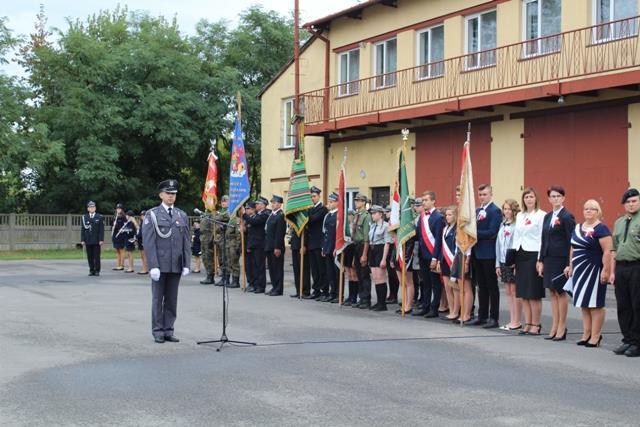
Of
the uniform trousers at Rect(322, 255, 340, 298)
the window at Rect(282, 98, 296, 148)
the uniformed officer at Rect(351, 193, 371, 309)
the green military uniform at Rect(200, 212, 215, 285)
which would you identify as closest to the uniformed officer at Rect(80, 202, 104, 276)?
the green military uniform at Rect(200, 212, 215, 285)

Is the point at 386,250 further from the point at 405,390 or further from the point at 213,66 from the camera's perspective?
the point at 213,66

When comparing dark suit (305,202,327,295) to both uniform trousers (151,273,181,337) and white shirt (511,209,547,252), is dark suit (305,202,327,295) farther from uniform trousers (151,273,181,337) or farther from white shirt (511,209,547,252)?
uniform trousers (151,273,181,337)

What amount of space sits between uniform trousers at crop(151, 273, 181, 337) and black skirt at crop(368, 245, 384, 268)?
4831 millimetres

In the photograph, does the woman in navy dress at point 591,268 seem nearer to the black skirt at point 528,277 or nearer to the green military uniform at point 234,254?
the black skirt at point 528,277

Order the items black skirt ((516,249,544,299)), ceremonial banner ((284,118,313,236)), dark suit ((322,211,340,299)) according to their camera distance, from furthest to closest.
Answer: ceremonial banner ((284,118,313,236)), dark suit ((322,211,340,299)), black skirt ((516,249,544,299))

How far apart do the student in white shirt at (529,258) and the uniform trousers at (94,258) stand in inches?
566

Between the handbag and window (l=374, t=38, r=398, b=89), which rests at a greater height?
window (l=374, t=38, r=398, b=89)

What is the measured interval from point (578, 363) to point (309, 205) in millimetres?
8561

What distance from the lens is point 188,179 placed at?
50.8m

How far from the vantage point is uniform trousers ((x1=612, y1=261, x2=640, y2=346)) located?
34.4ft

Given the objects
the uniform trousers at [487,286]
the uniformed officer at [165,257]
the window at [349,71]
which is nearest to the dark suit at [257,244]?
the uniform trousers at [487,286]

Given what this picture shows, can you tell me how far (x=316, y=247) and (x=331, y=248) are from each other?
0.97 metres

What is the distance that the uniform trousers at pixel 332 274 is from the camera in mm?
17188

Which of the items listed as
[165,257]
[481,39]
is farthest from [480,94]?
[165,257]
